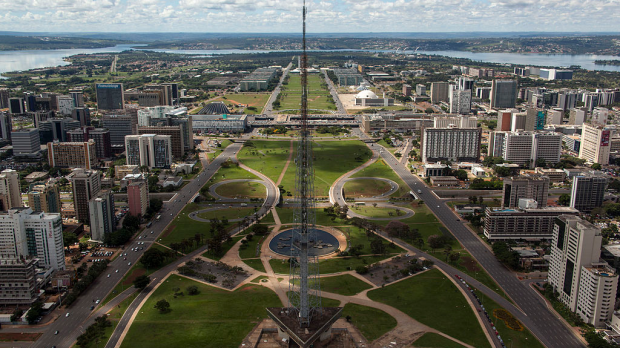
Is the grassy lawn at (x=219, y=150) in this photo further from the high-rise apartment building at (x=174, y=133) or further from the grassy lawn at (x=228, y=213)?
the grassy lawn at (x=228, y=213)

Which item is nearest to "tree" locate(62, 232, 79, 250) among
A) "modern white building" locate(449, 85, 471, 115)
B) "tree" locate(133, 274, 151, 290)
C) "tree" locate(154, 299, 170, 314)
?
"tree" locate(133, 274, 151, 290)

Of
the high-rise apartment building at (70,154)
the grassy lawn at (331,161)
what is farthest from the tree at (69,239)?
the high-rise apartment building at (70,154)

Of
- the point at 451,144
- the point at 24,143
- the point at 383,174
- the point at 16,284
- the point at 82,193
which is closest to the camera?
the point at 16,284

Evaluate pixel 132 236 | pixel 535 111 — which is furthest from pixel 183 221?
pixel 535 111

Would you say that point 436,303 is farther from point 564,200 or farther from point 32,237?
point 32,237

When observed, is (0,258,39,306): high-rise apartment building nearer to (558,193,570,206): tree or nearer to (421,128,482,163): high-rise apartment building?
(558,193,570,206): tree

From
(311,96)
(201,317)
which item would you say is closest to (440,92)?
(311,96)
